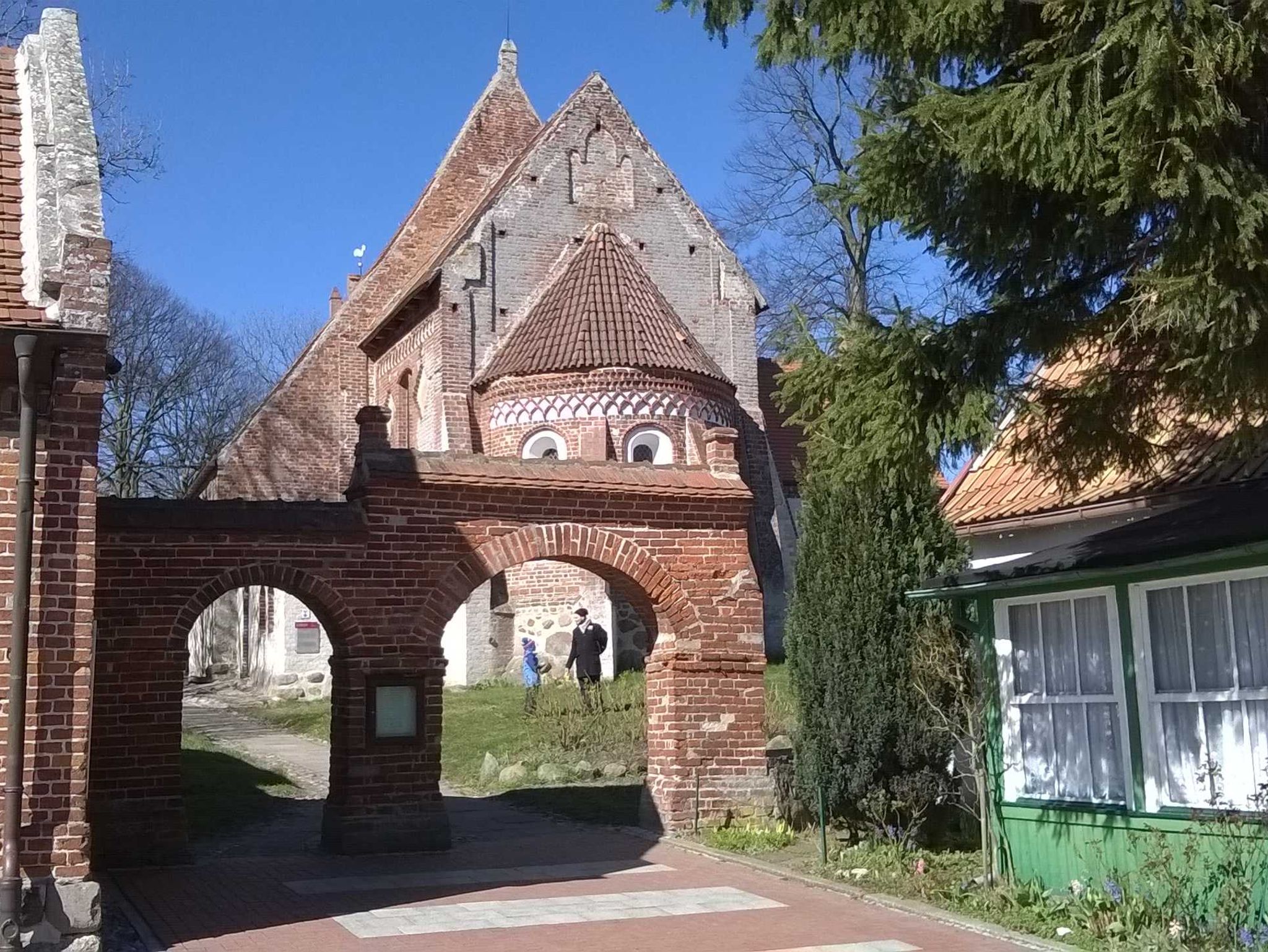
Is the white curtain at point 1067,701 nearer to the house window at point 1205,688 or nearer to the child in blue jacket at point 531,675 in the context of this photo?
the house window at point 1205,688

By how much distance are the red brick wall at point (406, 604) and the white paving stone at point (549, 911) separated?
8.26 feet

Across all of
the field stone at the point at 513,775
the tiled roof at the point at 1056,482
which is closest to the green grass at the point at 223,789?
the field stone at the point at 513,775

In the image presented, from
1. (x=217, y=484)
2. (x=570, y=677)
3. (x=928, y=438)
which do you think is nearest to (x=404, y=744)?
(x=928, y=438)

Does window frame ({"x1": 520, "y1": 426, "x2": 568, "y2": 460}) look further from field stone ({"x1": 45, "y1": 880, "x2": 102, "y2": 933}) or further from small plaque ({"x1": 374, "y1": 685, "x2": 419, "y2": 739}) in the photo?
field stone ({"x1": 45, "y1": 880, "x2": 102, "y2": 933})

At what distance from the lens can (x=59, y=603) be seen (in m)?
8.19

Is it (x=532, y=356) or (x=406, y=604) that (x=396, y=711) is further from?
(x=532, y=356)

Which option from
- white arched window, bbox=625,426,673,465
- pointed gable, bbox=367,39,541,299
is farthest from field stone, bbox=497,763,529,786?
pointed gable, bbox=367,39,541,299

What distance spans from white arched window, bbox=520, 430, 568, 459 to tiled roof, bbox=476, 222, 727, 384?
1.07m

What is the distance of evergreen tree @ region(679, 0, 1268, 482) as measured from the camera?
21.3 ft

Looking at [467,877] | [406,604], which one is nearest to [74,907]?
[467,877]

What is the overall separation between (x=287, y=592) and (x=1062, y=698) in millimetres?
6642

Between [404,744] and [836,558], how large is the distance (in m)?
4.31

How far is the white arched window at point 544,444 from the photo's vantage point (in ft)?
73.2

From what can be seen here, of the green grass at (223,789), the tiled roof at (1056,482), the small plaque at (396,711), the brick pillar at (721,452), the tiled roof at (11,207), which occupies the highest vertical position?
the tiled roof at (11,207)
